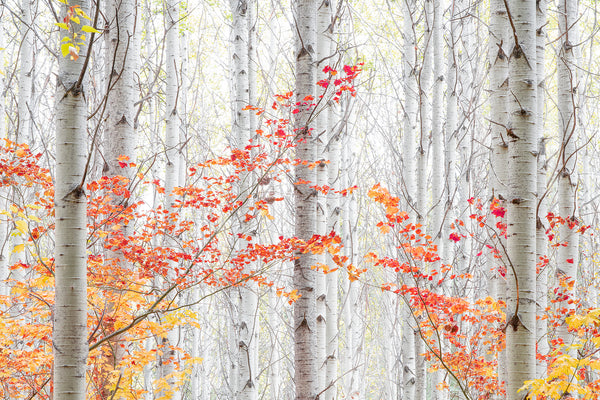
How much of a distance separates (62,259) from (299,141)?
6.70 ft

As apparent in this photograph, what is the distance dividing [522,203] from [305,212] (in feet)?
5.25

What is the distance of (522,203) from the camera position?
2.31m

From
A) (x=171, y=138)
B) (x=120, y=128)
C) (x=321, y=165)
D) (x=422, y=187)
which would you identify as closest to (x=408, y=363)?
(x=422, y=187)

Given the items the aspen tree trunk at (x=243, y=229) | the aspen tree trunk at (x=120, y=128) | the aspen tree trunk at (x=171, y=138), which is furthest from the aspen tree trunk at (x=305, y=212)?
the aspen tree trunk at (x=171, y=138)

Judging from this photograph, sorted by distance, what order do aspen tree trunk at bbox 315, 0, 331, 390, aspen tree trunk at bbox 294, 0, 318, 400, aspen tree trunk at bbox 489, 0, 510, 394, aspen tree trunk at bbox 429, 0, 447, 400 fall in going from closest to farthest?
aspen tree trunk at bbox 489, 0, 510, 394 → aspen tree trunk at bbox 294, 0, 318, 400 → aspen tree trunk at bbox 315, 0, 331, 390 → aspen tree trunk at bbox 429, 0, 447, 400

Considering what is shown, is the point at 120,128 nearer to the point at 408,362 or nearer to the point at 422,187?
the point at 422,187

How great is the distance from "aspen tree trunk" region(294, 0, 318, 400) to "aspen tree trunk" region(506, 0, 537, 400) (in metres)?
1.42

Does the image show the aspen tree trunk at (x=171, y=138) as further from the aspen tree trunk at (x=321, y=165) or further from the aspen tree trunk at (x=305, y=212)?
the aspen tree trunk at (x=305, y=212)

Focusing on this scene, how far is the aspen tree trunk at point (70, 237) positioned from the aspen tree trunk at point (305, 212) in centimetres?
169

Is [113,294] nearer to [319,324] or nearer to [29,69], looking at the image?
[319,324]

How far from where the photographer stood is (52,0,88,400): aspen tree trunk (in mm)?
1860

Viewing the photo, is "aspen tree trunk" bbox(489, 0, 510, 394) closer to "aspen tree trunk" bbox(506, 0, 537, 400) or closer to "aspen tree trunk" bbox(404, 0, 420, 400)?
"aspen tree trunk" bbox(506, 0, 537, 400)

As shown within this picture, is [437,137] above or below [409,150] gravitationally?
above

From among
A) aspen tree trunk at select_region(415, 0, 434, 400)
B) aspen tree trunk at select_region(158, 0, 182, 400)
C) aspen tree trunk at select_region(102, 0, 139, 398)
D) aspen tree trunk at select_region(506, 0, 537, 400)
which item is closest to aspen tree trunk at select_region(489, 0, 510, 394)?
aspen tree trunk at select_region(506, 0, 537, 400)
